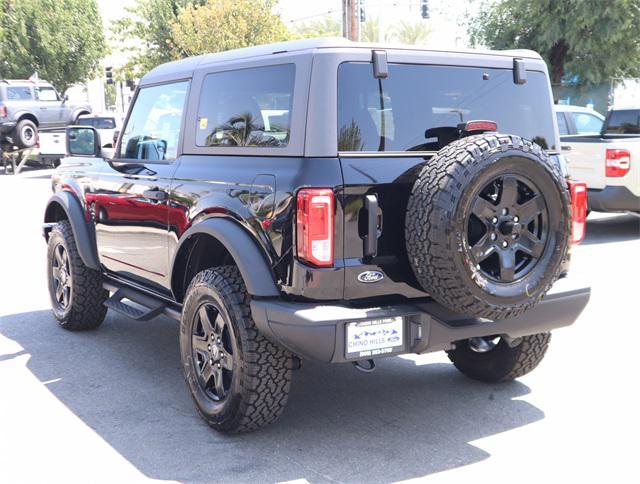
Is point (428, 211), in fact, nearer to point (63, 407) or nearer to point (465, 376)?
point (465, 376)

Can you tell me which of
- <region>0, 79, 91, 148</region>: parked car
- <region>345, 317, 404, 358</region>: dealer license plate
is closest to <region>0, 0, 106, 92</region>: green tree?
<region>0, 79, 91, 148</region>: parked car

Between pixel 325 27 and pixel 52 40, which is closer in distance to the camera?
pixel 52 40

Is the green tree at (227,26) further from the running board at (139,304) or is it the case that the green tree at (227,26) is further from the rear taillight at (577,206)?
the rear taillight at (577,206)

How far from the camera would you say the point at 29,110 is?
26.6m

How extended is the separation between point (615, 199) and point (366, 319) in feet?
25.5

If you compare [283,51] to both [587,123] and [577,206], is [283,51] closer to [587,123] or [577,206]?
[577,206]

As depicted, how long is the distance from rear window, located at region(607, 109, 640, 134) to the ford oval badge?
372 inches

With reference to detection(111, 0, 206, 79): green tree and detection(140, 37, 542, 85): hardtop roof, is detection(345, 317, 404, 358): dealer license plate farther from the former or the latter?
detection(111, 0, 206, 79): green tree

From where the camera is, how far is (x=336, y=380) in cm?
509

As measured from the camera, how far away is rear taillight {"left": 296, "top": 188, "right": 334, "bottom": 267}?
3.59m

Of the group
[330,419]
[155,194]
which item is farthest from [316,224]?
[155,194]

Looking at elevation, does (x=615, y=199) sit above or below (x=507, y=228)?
below

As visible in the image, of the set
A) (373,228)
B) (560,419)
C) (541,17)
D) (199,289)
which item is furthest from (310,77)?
(541,17)

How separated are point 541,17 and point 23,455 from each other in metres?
25.3
